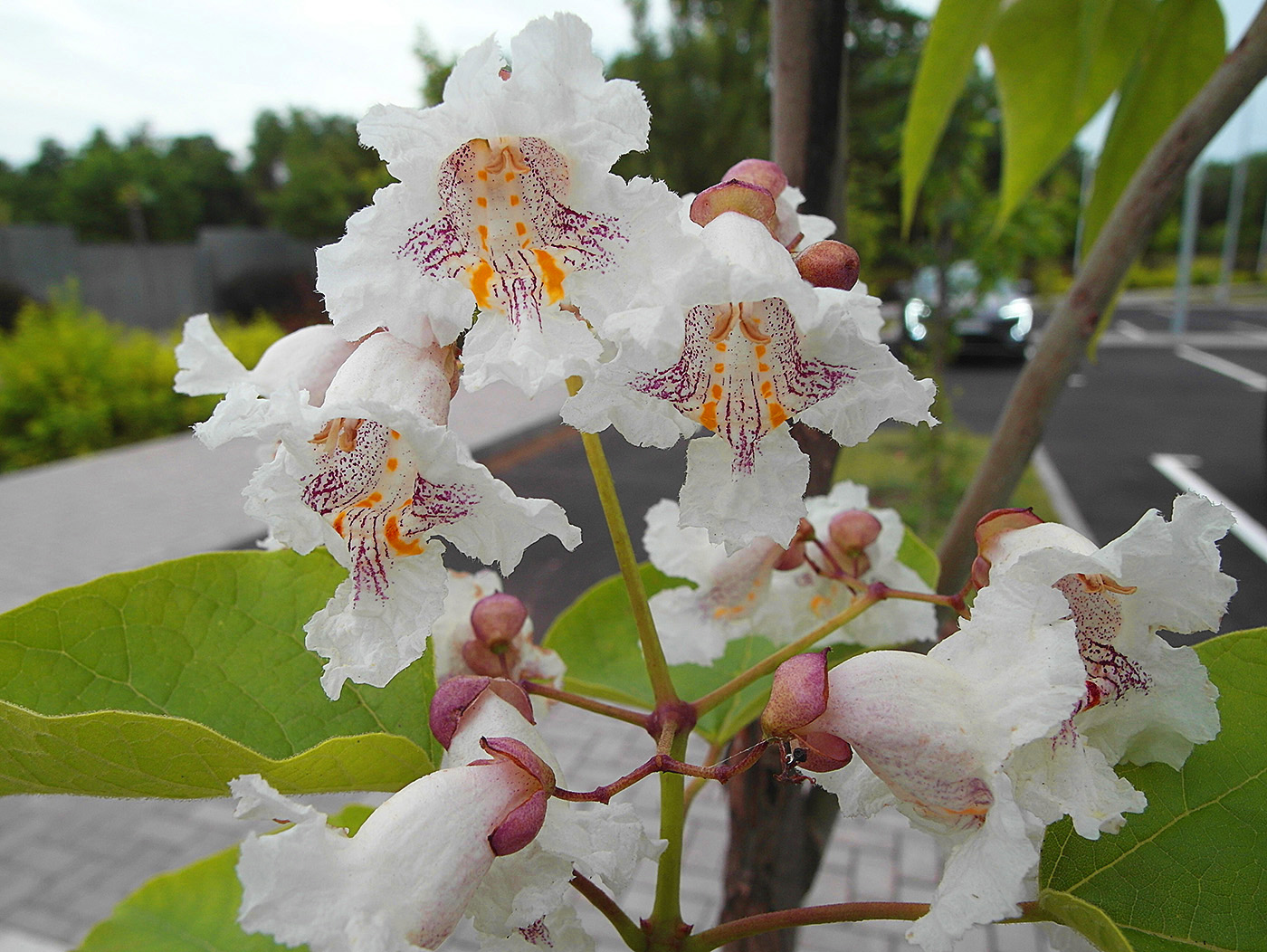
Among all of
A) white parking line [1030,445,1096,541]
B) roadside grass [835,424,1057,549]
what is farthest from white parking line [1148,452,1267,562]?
roadside grass [835,424,1057,549]

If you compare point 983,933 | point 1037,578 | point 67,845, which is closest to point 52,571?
point 67,845

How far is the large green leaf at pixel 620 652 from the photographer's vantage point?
0.81 metres

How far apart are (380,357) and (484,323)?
0.05 m

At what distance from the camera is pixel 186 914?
760 millimetres

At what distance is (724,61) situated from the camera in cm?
1207

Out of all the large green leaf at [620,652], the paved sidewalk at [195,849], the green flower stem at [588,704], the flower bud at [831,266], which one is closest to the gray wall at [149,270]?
the paved sidewalk at [195,849]

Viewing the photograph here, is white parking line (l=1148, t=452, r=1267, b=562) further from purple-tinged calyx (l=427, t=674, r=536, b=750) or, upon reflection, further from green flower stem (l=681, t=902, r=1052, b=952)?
purple-tinged calyx (l=427, t=674, r=536, b=750)

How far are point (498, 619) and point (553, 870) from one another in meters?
0.19

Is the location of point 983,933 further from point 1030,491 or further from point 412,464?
point 1030,491

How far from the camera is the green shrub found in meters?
7.28

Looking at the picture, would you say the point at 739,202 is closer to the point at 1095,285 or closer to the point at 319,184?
the point at 1095,285

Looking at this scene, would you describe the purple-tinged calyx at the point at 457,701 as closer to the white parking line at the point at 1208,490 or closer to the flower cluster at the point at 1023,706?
the flower cluster at the point at 1023,706

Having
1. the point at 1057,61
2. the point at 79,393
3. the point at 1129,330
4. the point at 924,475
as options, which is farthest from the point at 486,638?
the point at 1129,330

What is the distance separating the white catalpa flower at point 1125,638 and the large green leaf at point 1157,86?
2.28 ft
